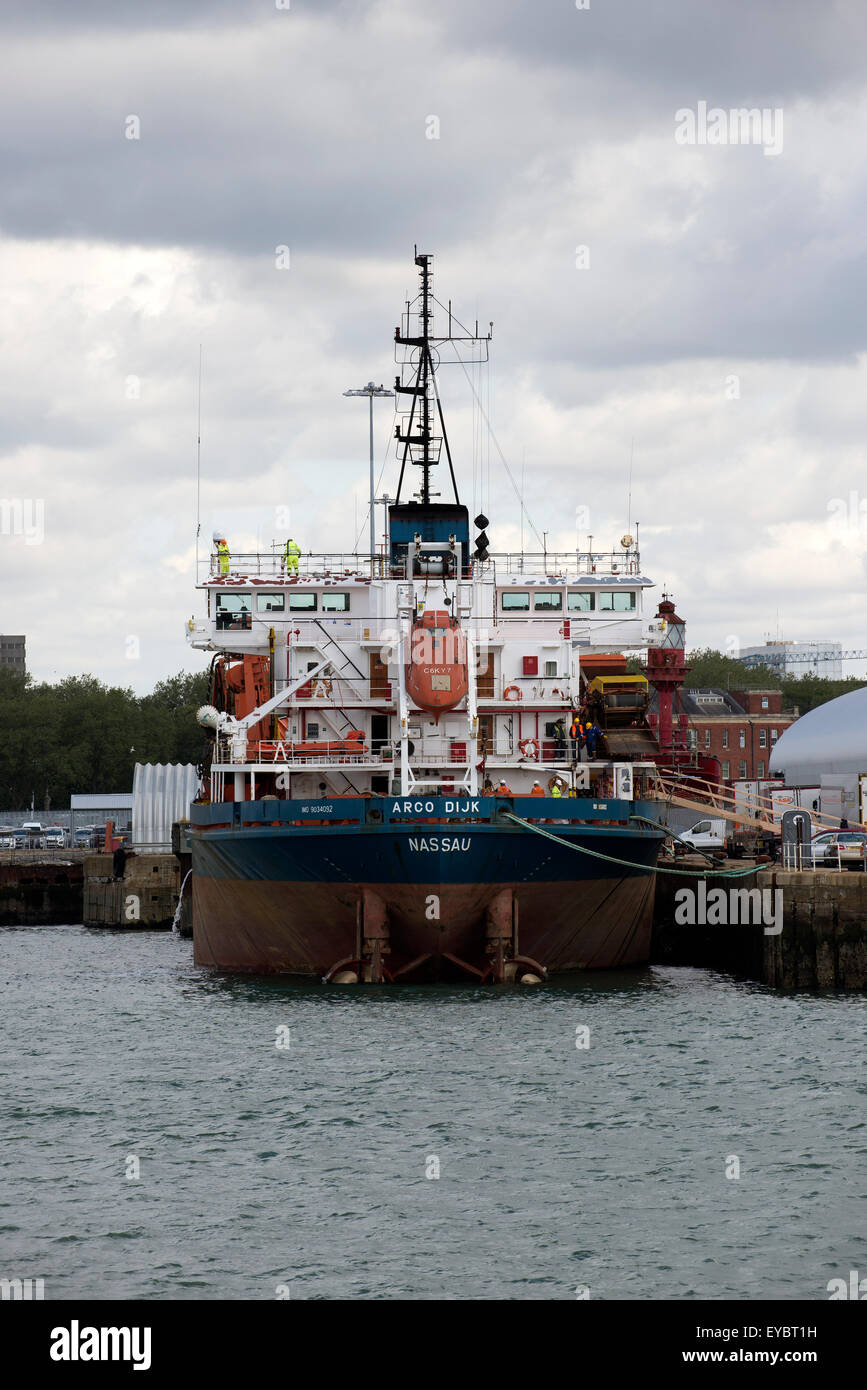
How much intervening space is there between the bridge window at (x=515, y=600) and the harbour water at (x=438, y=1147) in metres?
13.5

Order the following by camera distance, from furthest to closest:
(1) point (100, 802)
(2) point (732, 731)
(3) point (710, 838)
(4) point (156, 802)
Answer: (2) point (732, 731) < (1) point (100, 802) < (4) point (156, 802) < (3) point (710, 838)

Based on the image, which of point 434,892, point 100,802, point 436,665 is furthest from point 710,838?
point 100,802

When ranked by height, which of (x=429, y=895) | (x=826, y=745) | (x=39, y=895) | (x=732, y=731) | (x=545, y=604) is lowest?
(x=39, y=895)

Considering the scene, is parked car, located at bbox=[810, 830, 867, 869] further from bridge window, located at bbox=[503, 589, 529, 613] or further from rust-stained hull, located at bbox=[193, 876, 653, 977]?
bridge window, located at bbox=[503, 589, 529, 613]

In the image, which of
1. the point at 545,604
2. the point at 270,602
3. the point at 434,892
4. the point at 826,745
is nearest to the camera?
the point at 434,892

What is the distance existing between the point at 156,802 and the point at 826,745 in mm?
36628

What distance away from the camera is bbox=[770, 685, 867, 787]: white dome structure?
91312 mm

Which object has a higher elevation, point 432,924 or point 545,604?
point 545,604

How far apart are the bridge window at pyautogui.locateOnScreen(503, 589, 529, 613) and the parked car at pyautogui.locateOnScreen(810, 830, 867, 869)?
32.1ft

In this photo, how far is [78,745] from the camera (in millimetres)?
142375

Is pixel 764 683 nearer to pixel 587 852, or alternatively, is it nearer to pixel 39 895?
pixel 39 895

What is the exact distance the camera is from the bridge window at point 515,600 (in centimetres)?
4562

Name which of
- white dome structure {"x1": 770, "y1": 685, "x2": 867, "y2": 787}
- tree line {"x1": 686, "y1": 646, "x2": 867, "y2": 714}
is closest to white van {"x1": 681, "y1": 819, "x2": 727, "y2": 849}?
white dome structure {"x1": 770, "y1": 685, "x2": 867, "y2": 787}
